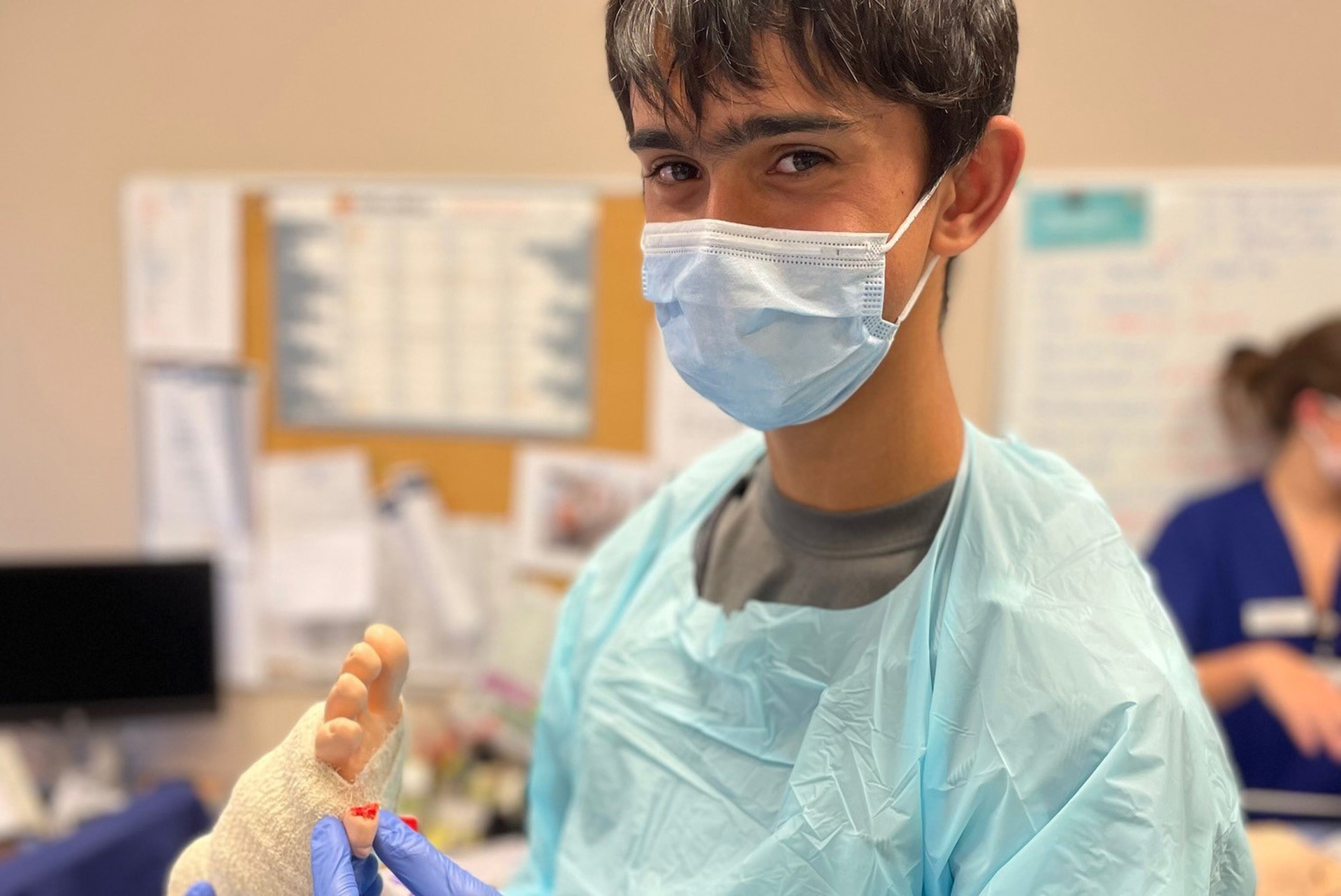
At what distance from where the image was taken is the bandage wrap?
2.64 feet

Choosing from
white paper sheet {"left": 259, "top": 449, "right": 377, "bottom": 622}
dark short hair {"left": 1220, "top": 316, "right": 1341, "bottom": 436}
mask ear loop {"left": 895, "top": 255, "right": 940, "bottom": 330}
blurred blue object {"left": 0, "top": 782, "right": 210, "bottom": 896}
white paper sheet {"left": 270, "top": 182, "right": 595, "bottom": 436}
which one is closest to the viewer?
mask ear loop {"left": 895, "top": 255, "right": 940, "bottom": 330}

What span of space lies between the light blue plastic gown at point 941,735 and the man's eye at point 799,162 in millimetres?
287

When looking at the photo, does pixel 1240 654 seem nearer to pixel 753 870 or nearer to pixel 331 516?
pixel 753 870

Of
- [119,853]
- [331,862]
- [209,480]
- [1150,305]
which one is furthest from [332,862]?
[1150,305]

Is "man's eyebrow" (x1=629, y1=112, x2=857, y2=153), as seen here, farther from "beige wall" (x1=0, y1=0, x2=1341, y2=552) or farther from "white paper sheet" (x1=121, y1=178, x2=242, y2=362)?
"white paper sheet" (x1=121, y1=178, x2=242, y2=362)

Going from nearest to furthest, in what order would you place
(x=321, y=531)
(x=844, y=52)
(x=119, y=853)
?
(x=844, y=52)
(x=119, y=853)
(x=321, y=531)

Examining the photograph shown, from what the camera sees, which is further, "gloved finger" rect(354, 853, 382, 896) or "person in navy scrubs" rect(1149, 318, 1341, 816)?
"person in navy scrubs" rect(1149, 318, 1341, 816)

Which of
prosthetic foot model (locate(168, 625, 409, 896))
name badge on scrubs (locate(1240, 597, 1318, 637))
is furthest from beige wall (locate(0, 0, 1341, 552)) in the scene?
prosthetic foot model (locate(168, 625, 409, 896))

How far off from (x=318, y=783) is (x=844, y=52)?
2.17ft

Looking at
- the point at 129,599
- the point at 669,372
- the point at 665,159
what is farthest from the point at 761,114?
the point at 129,599

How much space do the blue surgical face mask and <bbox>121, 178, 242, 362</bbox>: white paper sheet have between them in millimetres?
1514

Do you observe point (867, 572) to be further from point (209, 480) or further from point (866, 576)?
point (209, 480)

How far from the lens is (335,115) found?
2.05m

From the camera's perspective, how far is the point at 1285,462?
75.2 inches
